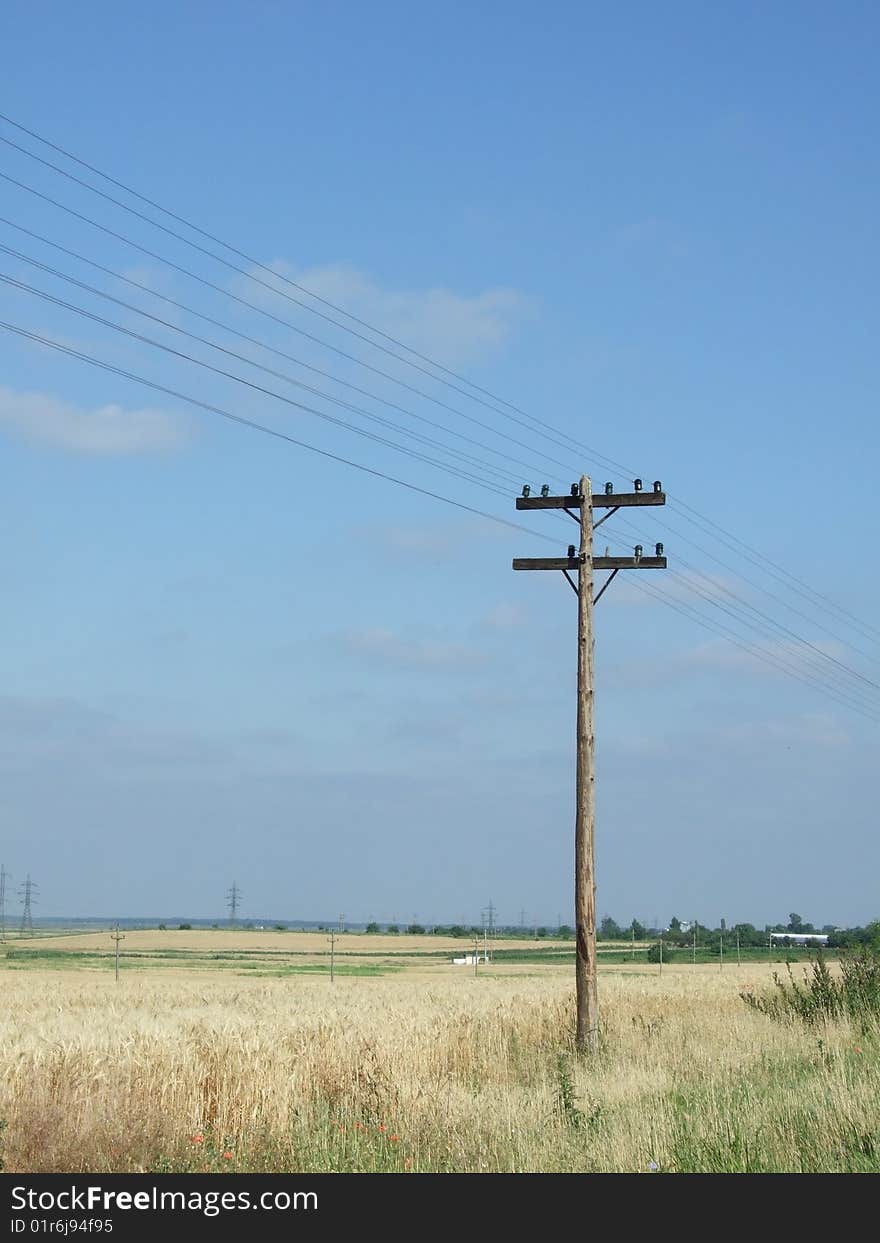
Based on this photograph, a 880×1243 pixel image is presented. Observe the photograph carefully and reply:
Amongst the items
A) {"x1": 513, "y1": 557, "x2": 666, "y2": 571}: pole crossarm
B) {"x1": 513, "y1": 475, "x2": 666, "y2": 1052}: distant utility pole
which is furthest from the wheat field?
{"x1": 513, "y1": 557, "x2": 666, "y2": 571}: pole crossarm

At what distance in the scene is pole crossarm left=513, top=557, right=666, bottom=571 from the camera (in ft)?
79.4

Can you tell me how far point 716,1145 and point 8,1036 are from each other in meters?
12.3

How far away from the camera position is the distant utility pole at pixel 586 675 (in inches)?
909

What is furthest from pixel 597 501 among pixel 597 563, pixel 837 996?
pixel 837 996

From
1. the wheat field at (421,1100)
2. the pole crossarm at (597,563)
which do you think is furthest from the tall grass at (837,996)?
the pole crossarm at (597,563)

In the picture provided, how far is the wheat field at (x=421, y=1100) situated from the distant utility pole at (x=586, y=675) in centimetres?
117

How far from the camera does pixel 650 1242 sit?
9.42 metres

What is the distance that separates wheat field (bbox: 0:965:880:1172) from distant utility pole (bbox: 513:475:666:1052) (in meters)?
1.17

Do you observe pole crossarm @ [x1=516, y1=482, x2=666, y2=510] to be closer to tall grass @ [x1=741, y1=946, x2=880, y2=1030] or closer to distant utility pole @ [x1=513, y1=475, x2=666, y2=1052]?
Result: distant utility pole @ [x1=513, y1=475, x2=666, y2=1052]

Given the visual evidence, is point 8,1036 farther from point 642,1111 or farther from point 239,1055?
point 642,1111

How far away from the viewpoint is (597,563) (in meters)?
24.4

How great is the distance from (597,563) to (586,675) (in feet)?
6.88

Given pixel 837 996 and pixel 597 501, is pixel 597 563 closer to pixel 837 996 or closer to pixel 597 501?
pixel 597 501

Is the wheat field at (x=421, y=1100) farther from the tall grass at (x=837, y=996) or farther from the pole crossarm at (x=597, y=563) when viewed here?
the pole crossarm at (x=597, y=563)
